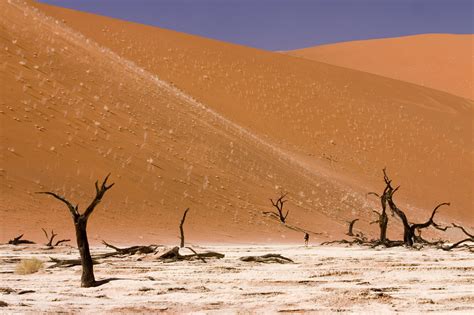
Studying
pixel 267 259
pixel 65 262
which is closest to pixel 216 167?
pixel 267 259

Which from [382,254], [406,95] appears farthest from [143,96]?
[406,95]

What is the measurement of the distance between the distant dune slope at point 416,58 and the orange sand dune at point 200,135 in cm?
2029

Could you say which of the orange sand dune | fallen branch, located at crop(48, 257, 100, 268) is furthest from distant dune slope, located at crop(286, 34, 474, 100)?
fallen branch, located at crop(48, 257, 100, 268)

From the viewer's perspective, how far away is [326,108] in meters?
50.4

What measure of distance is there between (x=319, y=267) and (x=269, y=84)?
4064cm

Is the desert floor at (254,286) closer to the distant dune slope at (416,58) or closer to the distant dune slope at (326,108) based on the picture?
the distant dune slope at (326,108)

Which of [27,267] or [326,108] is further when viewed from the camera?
[326,108]

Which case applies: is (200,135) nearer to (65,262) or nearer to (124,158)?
(124,158)

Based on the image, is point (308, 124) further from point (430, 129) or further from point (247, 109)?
point (430, 129)

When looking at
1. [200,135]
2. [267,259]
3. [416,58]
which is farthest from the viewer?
[416,58]

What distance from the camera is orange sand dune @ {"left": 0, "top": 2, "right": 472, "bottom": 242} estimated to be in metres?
25.1

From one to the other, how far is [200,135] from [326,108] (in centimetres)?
1826

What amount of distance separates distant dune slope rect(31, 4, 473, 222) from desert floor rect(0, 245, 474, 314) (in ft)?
84.6

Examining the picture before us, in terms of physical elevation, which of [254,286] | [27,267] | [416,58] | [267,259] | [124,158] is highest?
[416,58]
